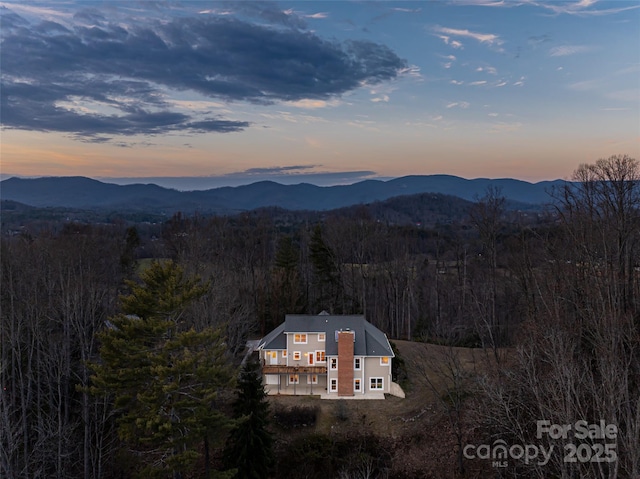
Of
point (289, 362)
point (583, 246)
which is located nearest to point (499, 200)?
point (583, 246)

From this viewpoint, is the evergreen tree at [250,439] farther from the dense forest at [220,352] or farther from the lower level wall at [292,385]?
the lower level wall at [292,385]

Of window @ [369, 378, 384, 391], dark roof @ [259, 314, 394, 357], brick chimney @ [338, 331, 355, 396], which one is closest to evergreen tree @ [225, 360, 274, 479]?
brick chimney @ [338, 331, 355, 396]

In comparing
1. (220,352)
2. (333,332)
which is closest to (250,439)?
(220,352)

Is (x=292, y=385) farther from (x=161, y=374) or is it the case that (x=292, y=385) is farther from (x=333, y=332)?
(x=161, y=374)

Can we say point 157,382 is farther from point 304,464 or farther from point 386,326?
point 386,326

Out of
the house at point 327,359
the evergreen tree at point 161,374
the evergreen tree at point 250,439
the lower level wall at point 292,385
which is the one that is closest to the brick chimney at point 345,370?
the house at point 327,359

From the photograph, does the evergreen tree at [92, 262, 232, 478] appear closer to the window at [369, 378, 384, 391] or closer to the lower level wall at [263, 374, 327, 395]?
the lower level wall at [263, 374, 327, 395]
